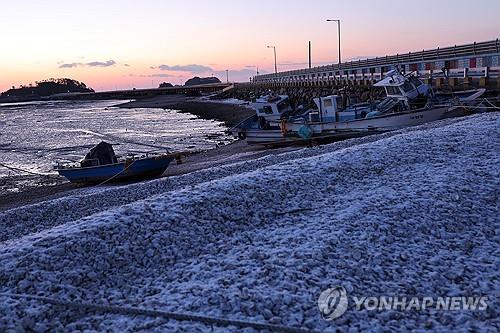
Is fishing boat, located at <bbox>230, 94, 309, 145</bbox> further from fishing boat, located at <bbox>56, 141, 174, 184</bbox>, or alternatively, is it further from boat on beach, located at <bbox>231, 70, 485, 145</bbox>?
fishing boat, located at <bbox>56, 141, 174, 184</bbox>

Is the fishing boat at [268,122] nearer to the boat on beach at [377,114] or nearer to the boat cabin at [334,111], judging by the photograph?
the boat on beach at [377,114]

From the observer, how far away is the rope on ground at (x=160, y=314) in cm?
530

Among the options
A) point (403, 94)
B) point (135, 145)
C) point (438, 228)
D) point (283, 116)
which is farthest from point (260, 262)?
point (135, 145)

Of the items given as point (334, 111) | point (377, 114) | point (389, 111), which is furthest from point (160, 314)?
point (334, 111)

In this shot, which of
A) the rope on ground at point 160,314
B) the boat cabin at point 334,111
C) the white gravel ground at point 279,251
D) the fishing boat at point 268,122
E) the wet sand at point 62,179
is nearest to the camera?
the rope on ground at point 160,314

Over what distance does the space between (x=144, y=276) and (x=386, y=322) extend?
3.58 metres

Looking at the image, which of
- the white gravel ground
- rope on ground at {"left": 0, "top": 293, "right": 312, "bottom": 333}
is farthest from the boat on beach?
rope on ground at {"left": 0, "top": 293, "right": 312, "bottom": 333}

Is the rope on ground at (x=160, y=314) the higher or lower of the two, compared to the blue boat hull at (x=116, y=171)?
higher

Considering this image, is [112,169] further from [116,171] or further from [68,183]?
[68,183]

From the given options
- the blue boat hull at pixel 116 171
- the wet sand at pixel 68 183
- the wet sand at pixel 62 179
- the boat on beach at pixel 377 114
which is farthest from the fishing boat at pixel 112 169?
the boat on beach at pixel 377 114

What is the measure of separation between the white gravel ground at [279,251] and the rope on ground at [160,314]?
95 mm

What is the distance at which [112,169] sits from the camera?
21000mm

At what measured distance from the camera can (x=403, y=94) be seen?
23.9 m

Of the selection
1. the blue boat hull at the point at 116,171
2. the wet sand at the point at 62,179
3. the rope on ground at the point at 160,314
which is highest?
the rope on ground at the point at 160,314
